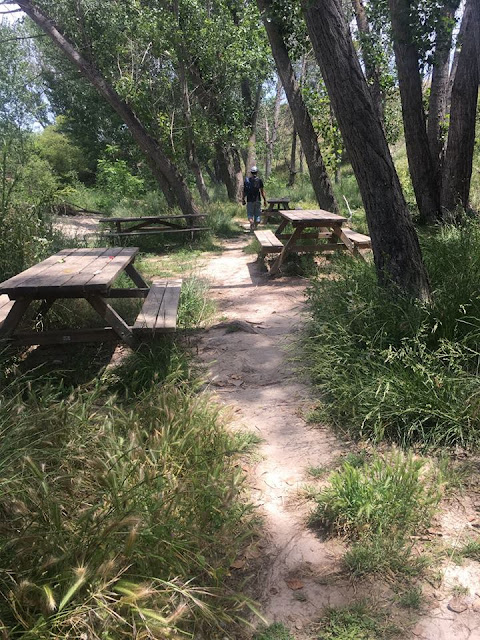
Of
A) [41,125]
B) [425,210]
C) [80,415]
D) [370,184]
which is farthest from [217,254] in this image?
[41,125]

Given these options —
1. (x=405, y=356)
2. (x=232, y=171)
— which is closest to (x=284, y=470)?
(x=405, y=356)

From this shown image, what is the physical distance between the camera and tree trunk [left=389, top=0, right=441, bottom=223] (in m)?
6.37

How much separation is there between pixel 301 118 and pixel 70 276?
269 inches

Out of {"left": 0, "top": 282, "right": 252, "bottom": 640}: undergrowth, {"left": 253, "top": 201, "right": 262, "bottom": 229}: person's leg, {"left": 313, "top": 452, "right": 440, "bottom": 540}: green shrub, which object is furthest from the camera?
{"left": 253, "top": 201, "right": 262, "bottom": 229}: person's leg

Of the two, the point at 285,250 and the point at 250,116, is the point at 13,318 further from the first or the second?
the point at 250,116

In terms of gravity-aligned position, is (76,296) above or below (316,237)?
above

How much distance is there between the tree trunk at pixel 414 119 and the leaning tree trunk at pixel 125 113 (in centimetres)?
559

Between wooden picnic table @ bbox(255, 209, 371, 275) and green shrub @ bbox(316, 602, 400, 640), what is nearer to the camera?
green shrub @ bbox(316, 602, 400, 640)

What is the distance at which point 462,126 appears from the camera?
635 cm

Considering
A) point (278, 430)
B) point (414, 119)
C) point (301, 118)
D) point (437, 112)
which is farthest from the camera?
point (301, 118)

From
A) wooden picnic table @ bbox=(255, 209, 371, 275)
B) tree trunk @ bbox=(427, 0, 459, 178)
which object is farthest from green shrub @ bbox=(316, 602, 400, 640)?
tree trunk @ bbox=(427, 0, 459, 178)

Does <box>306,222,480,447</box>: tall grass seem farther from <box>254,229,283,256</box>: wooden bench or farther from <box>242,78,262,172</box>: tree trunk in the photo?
<box>242,78,262,172</box>: tree trunk

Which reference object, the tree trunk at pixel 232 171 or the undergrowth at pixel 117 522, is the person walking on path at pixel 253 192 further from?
the undergrowth at pixel 117 522

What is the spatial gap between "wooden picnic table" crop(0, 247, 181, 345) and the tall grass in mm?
1345
